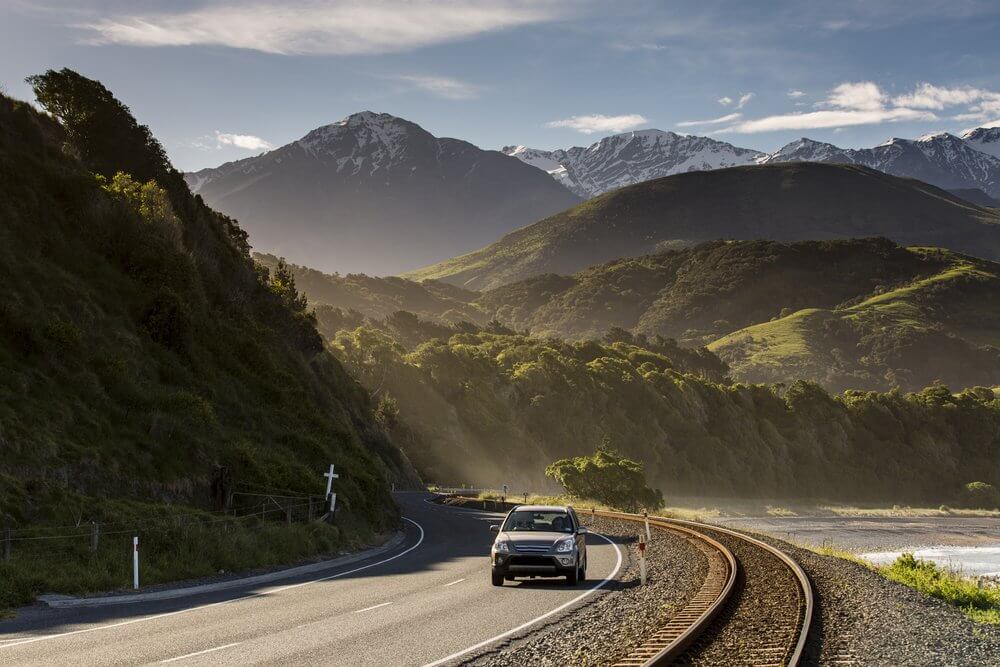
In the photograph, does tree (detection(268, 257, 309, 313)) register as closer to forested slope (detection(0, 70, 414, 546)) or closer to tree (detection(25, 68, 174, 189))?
forested slope (detection(0, 70, 414, 546))

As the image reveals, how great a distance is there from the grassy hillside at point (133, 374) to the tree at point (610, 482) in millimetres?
21049

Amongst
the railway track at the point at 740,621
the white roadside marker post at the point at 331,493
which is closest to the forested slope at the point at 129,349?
the white roadside marker post at the point at 331,493

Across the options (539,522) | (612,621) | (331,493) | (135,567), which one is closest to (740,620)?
(612,621)

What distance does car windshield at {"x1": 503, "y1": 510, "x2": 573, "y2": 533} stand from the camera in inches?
806

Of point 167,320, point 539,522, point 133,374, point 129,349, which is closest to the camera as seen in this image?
point 539,522

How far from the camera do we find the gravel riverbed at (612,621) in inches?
471

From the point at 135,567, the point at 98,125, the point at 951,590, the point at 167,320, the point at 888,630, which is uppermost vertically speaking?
the point at 98,125

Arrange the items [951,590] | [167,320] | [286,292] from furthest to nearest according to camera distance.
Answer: [286,292] → [167,320] → [951,590]

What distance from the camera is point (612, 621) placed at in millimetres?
14812

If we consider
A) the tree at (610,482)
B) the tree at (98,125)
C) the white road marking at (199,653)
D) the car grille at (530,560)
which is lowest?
the tree at (610,482)

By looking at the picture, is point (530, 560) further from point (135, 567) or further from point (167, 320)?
point (167, 320)

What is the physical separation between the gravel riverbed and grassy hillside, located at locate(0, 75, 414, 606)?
31.5ft

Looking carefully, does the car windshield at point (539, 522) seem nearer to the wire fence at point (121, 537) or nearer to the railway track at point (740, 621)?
the railway track at point (740, 621)

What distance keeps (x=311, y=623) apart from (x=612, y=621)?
493cm
